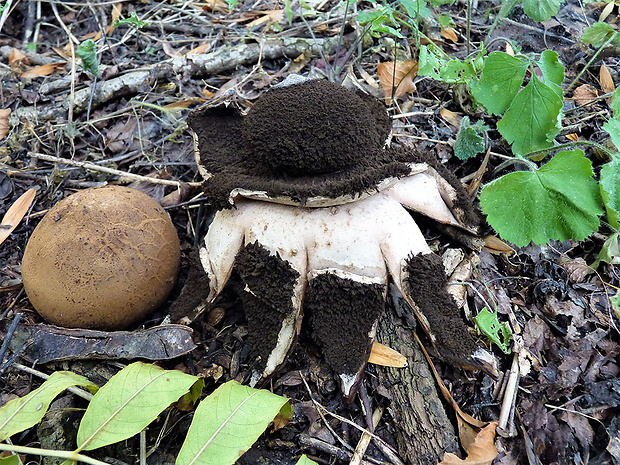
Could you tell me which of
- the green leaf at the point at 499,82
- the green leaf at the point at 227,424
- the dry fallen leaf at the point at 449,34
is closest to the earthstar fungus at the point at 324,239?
the green leaf at the point at 227,424

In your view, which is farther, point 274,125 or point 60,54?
point 60,54

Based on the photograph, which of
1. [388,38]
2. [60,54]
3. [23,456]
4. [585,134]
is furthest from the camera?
[60,54]

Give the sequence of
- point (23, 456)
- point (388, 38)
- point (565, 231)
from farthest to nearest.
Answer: point (388, 38) → point (565, 231) → point (23, 456)

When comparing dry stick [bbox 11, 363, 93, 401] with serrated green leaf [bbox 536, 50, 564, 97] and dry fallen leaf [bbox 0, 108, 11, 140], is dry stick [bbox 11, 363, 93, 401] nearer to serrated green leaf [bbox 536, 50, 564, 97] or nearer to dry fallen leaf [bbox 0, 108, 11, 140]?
dry fallen leaf [bbox 0, 108, 11, 140]

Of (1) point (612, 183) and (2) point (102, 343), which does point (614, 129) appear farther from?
(2) point (102, 343)

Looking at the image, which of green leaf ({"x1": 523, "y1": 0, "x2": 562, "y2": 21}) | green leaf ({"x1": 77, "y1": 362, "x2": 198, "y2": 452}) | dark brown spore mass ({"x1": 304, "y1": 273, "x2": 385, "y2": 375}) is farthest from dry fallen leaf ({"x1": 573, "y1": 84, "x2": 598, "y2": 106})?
green leaf ({"x1": 77, "y1": 362, "x2": 198, "y2": 452})

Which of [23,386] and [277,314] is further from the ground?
[277,314]

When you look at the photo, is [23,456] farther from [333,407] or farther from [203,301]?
[333,407]

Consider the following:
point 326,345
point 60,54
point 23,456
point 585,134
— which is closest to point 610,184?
point 585,134
